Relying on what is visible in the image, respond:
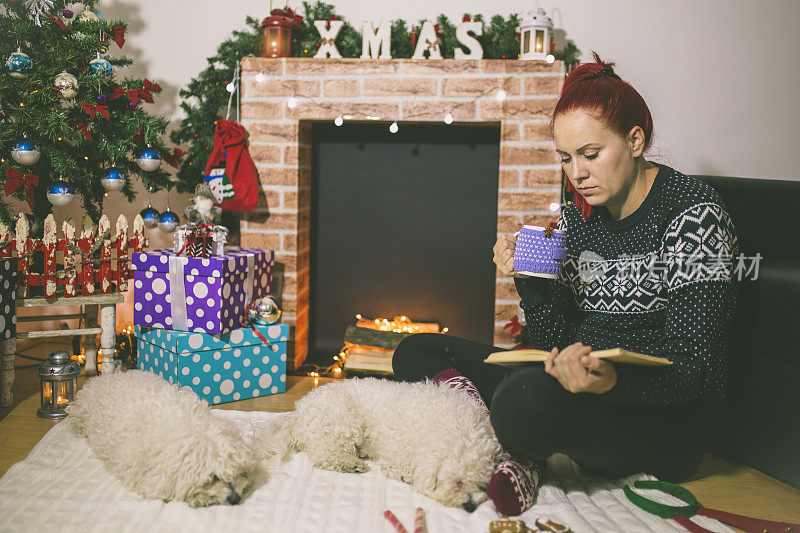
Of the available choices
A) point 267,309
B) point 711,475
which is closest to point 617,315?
point 711,475

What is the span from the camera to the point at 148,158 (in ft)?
7.39

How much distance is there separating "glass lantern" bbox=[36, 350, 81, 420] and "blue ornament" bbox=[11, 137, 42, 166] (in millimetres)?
670

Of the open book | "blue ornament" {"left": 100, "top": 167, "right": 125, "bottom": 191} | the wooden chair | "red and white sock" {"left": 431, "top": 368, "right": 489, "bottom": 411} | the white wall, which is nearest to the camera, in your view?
the open book

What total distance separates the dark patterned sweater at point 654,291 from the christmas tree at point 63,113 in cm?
159

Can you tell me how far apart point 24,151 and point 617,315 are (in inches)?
75.6

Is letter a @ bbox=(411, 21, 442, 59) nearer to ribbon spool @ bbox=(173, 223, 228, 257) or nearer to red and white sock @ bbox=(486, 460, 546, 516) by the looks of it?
ribbon spool @ bbox=(173, 223, 228, 257)

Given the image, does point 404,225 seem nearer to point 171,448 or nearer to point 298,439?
point 298,439

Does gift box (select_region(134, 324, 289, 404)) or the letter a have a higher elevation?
the letter a

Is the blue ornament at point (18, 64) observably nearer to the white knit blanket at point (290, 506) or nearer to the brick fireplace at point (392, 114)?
the brick fireplace at point (392, 114)

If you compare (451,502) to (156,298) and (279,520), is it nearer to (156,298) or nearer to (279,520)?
(279,520)

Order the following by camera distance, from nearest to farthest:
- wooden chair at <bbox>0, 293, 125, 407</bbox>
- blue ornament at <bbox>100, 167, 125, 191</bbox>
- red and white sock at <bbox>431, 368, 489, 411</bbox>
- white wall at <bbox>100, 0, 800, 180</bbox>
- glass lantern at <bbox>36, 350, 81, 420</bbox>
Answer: red and white sock at <bbox>431, 368, 489, 411</bbox> → glass lantern at <bbox>36, 350, 81, 420</bbox> → wooden chair at <bbox>0, 293, 125, 407</bbox> → blue ornament at <bbox>100, 167, 125, 191</bbox> → white wall at <bbox>100, 0, 800, 180</bbox>

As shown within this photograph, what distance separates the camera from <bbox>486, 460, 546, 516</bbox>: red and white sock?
129cm

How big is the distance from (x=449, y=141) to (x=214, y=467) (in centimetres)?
173

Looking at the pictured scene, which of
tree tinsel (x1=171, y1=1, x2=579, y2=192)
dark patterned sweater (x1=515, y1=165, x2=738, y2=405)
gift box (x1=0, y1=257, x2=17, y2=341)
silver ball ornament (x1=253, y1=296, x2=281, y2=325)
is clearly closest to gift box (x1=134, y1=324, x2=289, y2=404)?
silver ball ornament (x1=253, y1=296, x2=281, y2=325)
